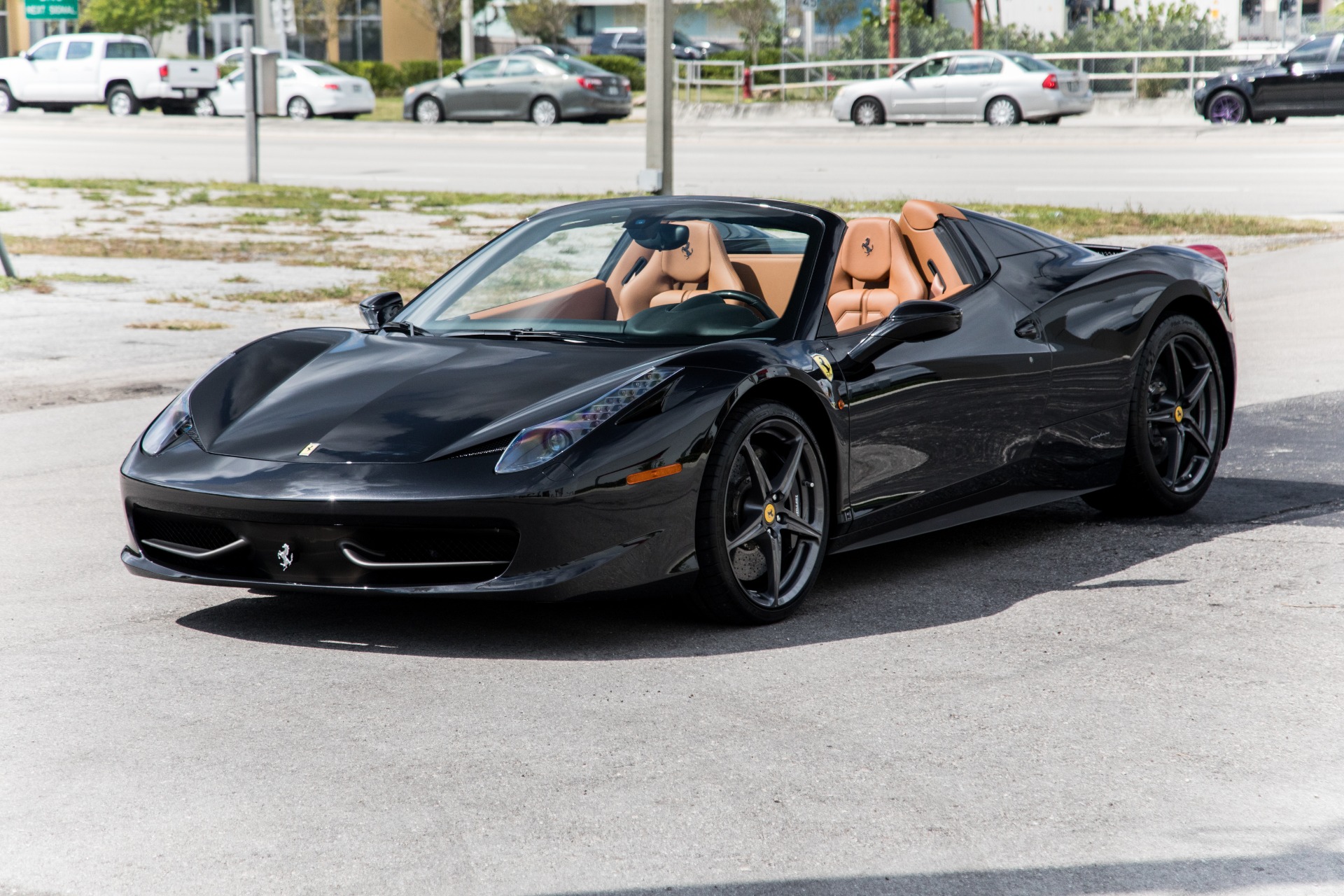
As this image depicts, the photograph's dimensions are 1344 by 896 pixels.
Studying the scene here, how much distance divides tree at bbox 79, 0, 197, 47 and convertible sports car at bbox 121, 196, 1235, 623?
192 ft

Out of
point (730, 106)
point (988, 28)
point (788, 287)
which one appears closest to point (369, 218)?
point (788, 287)

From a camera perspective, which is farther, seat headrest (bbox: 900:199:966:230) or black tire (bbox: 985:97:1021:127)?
black tire (bbox: 985:97:1021:127)

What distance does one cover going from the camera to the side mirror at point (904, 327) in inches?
206

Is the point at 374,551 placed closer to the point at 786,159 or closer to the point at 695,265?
the point at 695,265

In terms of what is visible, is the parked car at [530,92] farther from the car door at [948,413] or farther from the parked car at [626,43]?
the parked car at [626,43]

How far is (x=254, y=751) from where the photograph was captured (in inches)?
152

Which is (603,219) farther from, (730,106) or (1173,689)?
(730,106)

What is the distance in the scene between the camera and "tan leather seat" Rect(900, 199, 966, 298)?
5824 mm

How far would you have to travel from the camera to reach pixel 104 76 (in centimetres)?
4231

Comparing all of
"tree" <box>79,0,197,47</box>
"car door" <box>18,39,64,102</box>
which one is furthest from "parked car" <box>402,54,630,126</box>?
"tree" <box>79,0,197,47</box>

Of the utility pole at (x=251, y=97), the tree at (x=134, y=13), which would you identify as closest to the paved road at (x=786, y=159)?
the utility pole at (x=251, y=97)

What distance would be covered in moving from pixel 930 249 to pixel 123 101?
132ft

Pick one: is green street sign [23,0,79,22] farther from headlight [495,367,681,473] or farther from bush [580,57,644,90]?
headlight [495,367,681,473]

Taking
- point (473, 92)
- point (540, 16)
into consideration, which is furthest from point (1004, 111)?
point (540, 16)
